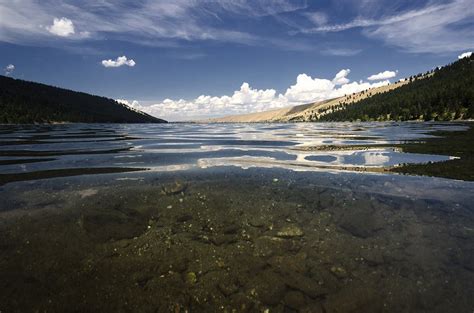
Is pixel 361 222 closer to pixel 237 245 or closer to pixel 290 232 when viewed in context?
pixel 290 232

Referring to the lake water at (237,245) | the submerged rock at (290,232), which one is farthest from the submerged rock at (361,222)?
the submerged rock at (290,232)

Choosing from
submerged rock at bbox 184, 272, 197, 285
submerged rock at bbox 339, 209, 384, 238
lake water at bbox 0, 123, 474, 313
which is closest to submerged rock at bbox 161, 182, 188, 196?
lake water at bbox 0, 123, 474, 313

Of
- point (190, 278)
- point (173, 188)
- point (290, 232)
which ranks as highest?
point (173, 188)

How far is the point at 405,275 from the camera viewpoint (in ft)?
18.3

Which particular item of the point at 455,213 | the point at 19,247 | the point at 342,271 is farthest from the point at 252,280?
the point at 455,213

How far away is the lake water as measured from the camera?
500cm

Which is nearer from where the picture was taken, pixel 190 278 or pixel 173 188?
pixel 190 278

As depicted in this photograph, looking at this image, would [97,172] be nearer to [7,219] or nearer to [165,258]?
[7,219]

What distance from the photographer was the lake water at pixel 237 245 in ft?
16.4

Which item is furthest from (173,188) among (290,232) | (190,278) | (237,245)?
(190,278)

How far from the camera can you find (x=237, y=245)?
694 centimetres

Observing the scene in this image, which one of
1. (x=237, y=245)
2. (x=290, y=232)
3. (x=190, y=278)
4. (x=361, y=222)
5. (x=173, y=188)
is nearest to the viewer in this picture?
(x=190, y=278)

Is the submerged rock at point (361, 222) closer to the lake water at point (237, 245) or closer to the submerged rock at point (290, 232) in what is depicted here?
the lake water at point (237, 245)

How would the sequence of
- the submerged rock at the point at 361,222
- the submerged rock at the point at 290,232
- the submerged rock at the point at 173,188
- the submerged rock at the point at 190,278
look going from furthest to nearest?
the submerged rock at the point at 173,188 < the submerged rock at the point at 361,222 < the submerged rock at the point at 290,232 < the submerged rock at the point at 190,278
